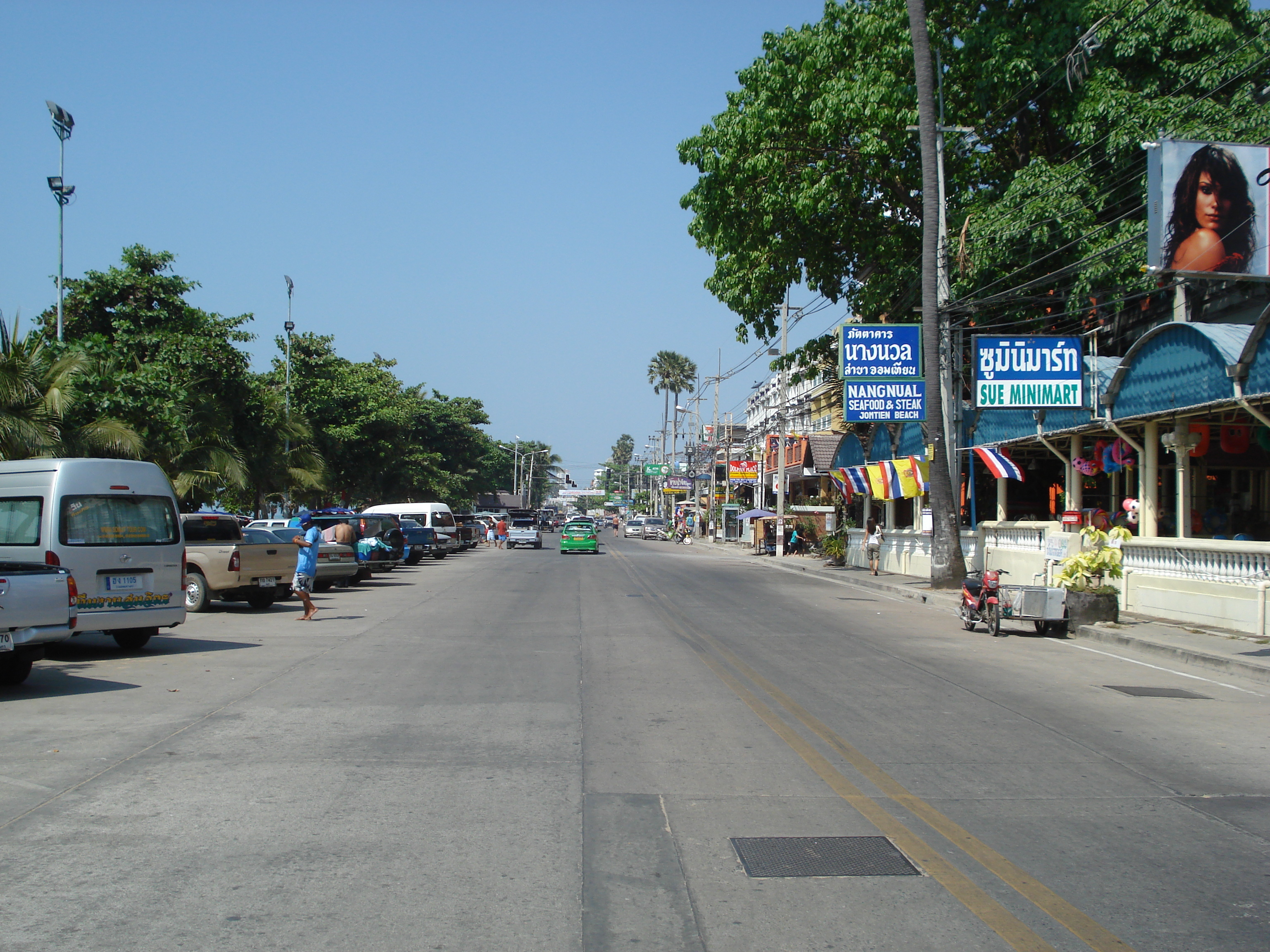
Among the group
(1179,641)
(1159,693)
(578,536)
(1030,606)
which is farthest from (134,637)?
(578,536)

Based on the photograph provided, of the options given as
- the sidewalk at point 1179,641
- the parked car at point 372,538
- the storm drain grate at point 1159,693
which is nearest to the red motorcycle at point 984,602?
the sidewalk at point 1179,641

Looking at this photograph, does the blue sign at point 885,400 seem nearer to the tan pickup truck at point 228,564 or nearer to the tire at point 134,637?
the tan pickup truck at point 228,564

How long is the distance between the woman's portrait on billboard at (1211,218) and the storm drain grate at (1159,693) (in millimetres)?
5941

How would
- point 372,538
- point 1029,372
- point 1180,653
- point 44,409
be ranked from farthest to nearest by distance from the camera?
point 372,538
point 1029,372
point 44,409
point 1180,653

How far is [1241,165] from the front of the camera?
1439 cm

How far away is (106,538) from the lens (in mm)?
12742

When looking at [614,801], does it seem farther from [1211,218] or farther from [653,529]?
[653,529]

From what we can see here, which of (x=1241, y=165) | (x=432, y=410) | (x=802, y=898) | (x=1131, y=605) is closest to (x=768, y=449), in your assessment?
(x=432, y=410)

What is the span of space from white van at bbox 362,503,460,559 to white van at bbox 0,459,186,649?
2497 centimetres

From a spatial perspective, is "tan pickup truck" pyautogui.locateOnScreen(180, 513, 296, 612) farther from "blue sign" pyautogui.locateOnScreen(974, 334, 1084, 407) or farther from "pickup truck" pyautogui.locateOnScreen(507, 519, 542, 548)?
"pickup truck" pyautogui.locateOnScreen(507, 519, 542, 548)

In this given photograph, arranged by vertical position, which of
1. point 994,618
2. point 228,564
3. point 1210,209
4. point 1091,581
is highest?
point 1210,209

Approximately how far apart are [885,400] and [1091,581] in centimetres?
904

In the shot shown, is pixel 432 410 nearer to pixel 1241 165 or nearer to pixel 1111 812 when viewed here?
pixel 1241 165

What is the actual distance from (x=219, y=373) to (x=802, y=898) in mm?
29366
